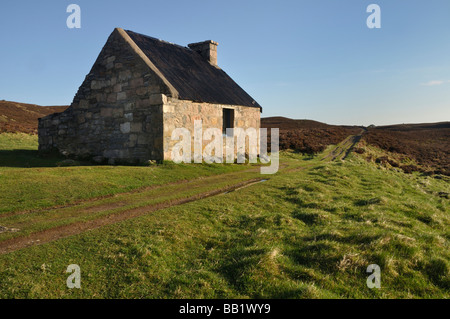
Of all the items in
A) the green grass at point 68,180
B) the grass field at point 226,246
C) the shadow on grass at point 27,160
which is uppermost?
the shadow on grass at point 27,160

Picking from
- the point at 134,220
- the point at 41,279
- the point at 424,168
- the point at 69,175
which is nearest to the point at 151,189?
the point at 69,175

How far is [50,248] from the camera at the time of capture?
5566 millimetres

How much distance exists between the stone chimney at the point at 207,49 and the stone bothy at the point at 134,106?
13.6 feet

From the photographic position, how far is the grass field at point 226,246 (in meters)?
4.55

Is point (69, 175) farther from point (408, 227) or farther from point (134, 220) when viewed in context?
point (408, 227)

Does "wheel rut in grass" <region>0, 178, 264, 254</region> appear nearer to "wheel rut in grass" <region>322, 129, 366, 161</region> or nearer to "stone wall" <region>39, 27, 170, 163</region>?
"stone wall" <region>39, 27, 170, 163</region>

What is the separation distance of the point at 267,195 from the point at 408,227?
4266 mm

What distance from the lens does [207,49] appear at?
24.0m

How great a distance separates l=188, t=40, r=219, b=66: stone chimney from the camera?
78.6 ft

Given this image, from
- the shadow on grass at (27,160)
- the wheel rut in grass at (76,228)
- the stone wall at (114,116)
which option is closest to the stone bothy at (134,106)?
the stone wall at (114,116)

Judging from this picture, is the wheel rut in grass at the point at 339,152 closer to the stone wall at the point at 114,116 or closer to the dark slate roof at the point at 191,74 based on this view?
the dark slate roof at the point at 191,74

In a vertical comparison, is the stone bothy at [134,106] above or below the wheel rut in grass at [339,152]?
above

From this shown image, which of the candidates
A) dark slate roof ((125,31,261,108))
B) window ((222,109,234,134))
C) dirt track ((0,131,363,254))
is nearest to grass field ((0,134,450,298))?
dirt track ((0,131,363,254))

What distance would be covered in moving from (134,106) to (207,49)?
34.1ft
